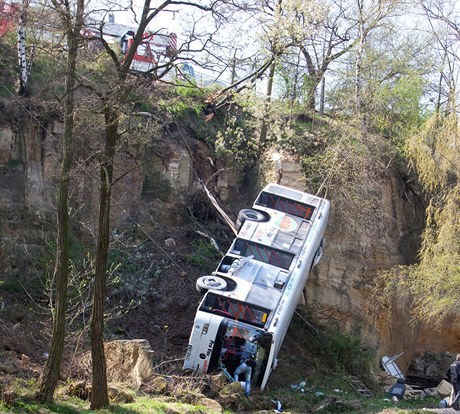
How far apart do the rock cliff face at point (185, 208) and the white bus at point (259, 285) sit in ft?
9.59

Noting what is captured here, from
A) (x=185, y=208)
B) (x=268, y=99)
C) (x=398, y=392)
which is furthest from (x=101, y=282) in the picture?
(x=268, y=99)

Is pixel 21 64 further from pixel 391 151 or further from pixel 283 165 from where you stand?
pixel 391 151

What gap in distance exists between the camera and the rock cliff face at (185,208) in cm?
1970

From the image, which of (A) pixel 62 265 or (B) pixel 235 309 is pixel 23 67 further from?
(A) pixel 62 265

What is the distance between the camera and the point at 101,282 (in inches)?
469

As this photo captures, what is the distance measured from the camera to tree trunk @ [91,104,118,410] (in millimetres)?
11695

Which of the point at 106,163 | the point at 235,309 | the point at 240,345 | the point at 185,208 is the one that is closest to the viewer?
the point at 106,163

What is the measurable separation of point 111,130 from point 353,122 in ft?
42.0

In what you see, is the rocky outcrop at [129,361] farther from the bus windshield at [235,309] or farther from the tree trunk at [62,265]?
the tree trunk at [62,265]

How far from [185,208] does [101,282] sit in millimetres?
11231

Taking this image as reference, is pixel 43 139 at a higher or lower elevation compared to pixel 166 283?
higher

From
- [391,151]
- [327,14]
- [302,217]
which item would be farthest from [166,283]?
[327,14]

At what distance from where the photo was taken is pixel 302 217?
767 inches

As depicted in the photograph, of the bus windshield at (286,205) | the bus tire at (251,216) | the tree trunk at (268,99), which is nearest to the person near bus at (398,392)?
the bus windshield at (286,205)
